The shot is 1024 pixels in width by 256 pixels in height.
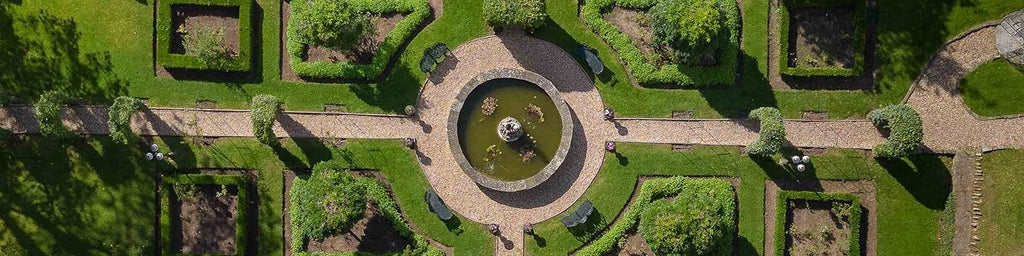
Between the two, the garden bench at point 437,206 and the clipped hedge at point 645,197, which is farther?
the garden bench at point 437,206

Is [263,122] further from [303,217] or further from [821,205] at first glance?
[821,205]

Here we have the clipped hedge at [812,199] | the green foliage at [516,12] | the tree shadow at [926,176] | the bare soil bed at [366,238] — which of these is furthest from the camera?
the bare soil bed at [366,238]

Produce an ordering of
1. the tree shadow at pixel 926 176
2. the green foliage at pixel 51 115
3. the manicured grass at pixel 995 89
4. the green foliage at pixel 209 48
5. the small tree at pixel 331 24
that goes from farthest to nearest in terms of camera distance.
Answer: the tree shadow at pixel 926 176 < the manicured grass at pixel 995 89 < the green foliage at pixel 209 48 < the green foliage at pixel 51 115 < the small tree at pixel 331 24

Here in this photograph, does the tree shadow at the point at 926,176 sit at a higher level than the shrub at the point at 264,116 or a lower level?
lower

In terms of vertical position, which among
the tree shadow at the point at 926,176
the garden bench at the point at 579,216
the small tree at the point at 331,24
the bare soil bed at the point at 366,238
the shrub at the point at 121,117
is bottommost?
the bare soil bed at the point at 366,238

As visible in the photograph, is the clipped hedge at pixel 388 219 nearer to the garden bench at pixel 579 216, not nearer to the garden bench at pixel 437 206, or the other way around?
the garden bench at pixel 437 206

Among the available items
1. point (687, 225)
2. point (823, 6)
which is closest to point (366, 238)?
point (687, 225)

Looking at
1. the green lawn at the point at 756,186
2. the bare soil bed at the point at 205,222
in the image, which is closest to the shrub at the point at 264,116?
the bare soil bed at the point at 205,222
